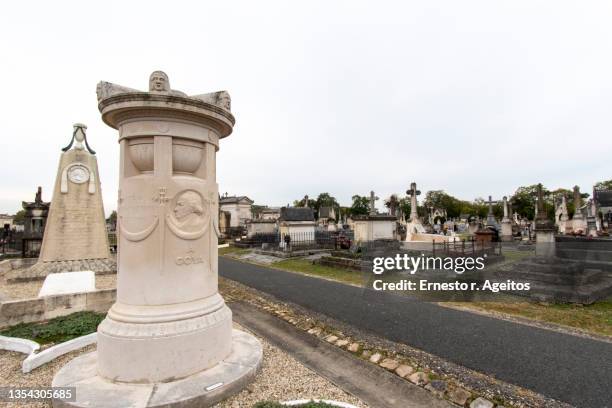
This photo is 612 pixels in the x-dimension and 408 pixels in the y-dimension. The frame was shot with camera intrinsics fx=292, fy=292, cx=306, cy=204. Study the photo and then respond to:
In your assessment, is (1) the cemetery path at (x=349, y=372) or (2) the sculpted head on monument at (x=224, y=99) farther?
(2) the sculpted head on monument at (x=224, y=99)

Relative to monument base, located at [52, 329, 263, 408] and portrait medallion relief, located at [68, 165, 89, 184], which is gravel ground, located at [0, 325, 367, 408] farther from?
portrait medallion relief, located at [68, 165, 89, 184]

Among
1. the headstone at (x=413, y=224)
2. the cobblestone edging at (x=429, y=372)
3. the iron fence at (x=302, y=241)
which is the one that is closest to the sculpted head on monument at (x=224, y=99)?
the cobblestone edging at (x=429, y=372)

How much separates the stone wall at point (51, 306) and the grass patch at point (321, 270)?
6911mm

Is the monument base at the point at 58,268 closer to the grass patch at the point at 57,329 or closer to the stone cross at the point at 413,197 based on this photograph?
the grass patch at the point at 57,329

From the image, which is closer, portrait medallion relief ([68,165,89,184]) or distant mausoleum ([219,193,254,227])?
portrait medallion relief ([68,165,89,184])

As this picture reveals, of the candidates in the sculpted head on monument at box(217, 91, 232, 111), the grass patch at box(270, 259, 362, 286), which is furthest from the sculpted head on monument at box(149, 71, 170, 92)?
the grass patch at box(270, 259, 362, 286)

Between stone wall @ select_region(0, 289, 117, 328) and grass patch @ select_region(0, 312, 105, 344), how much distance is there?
7.9 inches

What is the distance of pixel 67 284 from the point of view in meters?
6.32

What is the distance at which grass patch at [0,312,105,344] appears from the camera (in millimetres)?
4742

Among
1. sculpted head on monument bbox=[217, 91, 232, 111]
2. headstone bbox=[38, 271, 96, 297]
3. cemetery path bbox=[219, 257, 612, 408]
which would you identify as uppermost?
sculpted head on monument bbox=[217, 91, 232, 111]

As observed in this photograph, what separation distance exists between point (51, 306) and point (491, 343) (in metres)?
7.97

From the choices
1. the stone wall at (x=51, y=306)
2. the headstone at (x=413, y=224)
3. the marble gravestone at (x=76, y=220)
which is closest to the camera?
the stone wall at (x=51, y=306)

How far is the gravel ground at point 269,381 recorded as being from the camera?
311 cm

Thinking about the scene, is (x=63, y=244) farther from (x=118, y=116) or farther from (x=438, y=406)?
(x=438, y=406)
